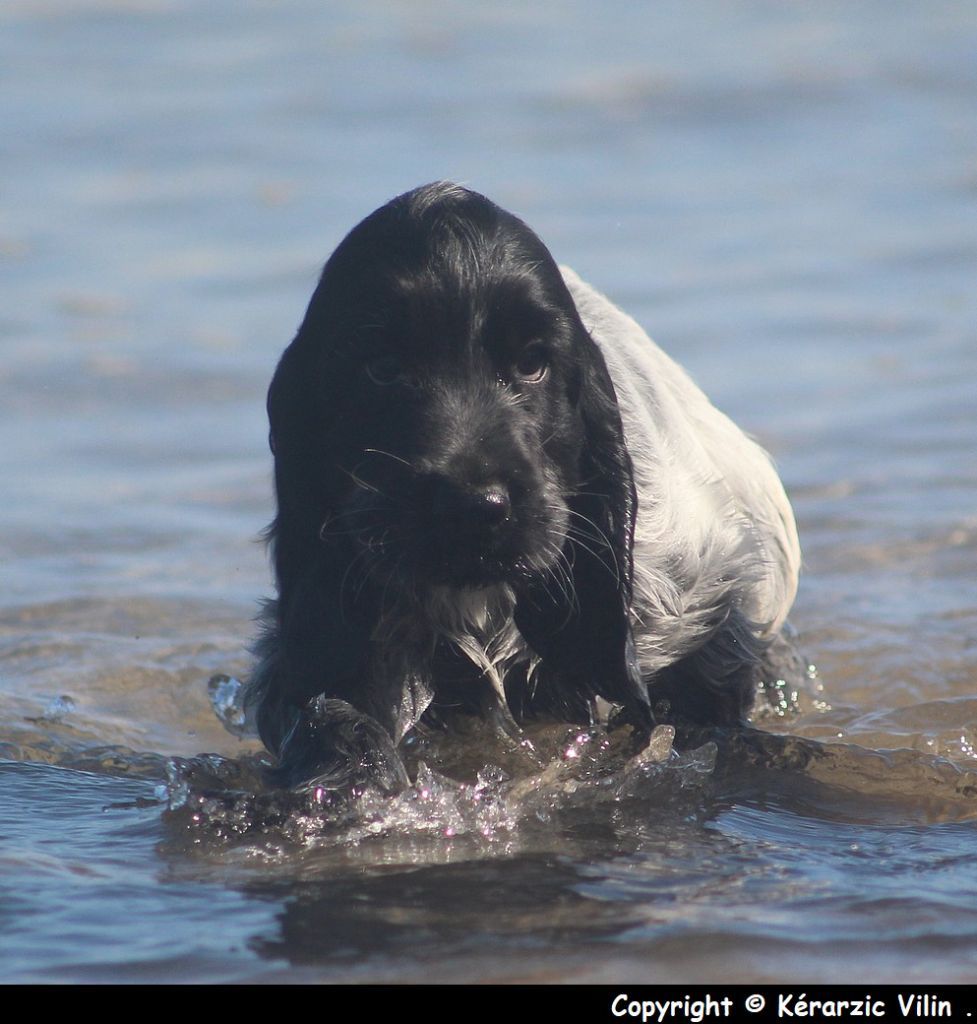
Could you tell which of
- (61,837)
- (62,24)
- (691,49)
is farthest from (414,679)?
(62,24)

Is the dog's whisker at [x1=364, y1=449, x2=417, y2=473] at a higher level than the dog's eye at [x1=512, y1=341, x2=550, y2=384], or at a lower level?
lower

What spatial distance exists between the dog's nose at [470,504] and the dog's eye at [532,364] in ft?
1.25

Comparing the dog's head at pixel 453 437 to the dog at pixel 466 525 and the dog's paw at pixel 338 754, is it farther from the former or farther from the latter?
the dog's paw at pixel 338 754

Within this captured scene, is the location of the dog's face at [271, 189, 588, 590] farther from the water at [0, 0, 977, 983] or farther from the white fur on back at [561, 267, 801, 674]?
the water at [0, 0, 977, 983]

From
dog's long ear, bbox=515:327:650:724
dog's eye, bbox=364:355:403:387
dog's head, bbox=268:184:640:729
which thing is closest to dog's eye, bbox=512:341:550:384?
dog's head, bbox=268:184:640:729

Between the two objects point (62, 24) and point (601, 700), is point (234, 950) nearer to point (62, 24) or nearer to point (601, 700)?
point (601, 700)

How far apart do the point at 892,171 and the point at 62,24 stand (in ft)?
25.8

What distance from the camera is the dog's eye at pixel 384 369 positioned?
4.02 m

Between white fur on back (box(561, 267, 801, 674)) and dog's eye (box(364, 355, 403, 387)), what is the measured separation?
33.8 inches

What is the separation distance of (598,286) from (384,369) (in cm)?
629

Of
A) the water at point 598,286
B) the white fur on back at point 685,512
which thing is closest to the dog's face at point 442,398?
the white fur on back at point 685,512

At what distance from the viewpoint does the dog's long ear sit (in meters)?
4.32

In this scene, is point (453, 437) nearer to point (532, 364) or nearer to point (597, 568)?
point (532, 364)

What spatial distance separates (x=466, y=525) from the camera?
381cm
